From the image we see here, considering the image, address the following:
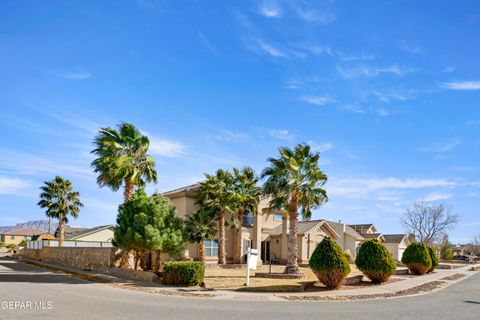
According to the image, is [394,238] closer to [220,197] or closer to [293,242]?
[220,197]

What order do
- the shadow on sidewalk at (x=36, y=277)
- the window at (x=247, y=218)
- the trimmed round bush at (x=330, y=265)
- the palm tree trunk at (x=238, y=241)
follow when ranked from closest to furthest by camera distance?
1. the trimmed round bush at (x=330, y=265)
2. the shadow on sidewalk at (x=36, y=277)
3. the palm tree trunk at (x=238, y=241)
4. the window at (x=247, y=218)

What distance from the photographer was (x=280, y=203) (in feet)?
96.7

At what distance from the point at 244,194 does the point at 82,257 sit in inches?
577

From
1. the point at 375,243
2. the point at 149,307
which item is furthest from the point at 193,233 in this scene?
the point at 149,307

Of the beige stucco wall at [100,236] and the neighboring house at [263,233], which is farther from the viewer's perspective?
the beige stucco wall at [100,236]

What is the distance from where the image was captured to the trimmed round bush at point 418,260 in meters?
33.6

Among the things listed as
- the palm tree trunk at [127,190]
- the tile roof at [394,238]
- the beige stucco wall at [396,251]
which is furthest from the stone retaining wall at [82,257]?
the tile roof at [394,238]

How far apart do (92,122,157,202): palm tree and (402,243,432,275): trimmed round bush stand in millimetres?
20846

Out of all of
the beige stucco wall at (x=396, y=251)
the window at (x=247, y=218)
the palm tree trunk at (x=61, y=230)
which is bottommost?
the beige stucco wall at (x=396, y=251)

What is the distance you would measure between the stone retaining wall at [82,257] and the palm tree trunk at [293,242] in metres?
11.5

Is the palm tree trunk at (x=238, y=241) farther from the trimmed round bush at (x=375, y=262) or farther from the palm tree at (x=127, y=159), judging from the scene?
the trimmed round bush at (x=375, y=262)

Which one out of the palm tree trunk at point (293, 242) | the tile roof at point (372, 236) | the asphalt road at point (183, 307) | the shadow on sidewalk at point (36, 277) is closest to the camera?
the asphalt road at point (183, 307)

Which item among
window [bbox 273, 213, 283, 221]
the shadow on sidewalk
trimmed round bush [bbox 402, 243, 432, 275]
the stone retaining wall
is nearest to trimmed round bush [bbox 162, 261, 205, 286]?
the shadow on sidewalk

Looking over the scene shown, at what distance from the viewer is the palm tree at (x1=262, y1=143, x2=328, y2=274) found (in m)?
28.7
